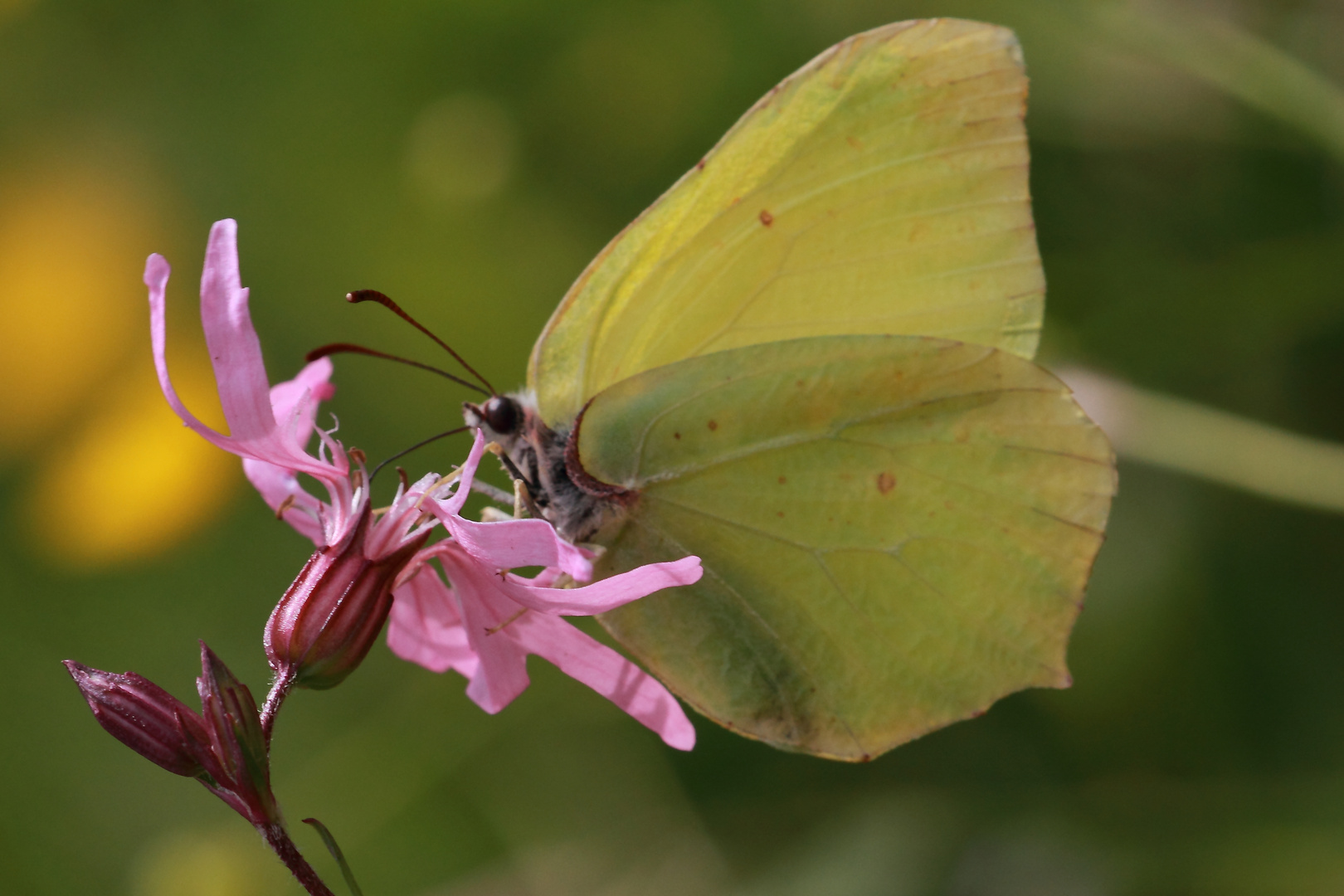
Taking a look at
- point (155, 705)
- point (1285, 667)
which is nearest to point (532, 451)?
point (155, 705)

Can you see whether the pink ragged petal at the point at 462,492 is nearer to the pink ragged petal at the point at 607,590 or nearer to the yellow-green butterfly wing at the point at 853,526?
the pink ragged petal at the point at 607,590

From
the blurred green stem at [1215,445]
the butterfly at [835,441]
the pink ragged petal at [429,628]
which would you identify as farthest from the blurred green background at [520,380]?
the pink ragged petal at [429,628]

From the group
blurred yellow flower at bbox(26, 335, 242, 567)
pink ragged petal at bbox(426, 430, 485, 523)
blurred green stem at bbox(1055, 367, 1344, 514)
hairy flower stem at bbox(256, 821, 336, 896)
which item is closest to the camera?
hairy flower stem at bbox(256, 821, 336, 896)

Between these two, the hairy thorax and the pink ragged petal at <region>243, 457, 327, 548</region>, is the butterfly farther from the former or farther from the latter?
the pink ragged petal at <region>243, 457, 327, 548</region>

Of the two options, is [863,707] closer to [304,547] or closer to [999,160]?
[999,160]

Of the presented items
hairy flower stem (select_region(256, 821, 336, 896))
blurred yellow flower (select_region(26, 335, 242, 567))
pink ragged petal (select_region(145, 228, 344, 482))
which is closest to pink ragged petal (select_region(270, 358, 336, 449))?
pink ragged petal (select_region(145, 228, 344, 482))

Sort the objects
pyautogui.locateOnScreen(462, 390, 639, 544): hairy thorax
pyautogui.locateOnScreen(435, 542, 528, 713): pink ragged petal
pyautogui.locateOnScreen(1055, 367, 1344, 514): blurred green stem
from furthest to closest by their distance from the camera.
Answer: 1. pyautogui.locateOnScreen(1055, 367, 1344, 514): blurred green stem
2. pyautogui.locateOnScreen(462, 390, 639, 544): hairy thorax
3. pyautogui.locateOnScreen(435, 542, 528, 713): pink ragged petal

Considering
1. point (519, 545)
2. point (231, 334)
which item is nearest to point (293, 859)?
point (519, 545)
